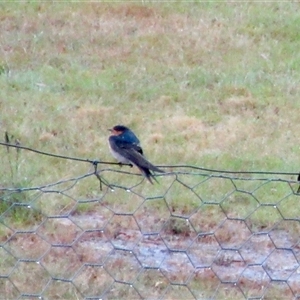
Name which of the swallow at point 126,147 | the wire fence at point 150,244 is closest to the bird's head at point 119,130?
the swallow at point 126,147

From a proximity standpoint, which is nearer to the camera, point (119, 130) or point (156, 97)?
point (119, 130)

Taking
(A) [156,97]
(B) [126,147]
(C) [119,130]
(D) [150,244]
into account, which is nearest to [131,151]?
(B) [126,147]

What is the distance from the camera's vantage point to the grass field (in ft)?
18.5

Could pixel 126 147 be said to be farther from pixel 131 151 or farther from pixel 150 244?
pixel 150 244

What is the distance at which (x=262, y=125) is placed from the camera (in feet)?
23.0

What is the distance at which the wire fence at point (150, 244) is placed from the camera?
444cm

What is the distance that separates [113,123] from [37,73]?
52.8 inches

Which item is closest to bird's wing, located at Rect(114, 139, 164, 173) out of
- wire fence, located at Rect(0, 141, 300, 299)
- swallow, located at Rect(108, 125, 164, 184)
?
swallow, located at Rect(108, 125, 164, 184)

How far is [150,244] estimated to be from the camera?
5094 mm

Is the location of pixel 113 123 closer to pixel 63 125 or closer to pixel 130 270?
pixel 63 125

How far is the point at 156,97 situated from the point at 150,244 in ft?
8.86

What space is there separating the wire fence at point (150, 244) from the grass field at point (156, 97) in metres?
0.02

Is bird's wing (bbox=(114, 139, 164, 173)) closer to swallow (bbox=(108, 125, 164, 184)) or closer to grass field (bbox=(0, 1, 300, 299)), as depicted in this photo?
swallow (bbox=(108, 125, 164, 184))

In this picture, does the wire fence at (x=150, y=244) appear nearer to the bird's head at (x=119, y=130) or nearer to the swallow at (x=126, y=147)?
the swallow at (x=126, y=147)
